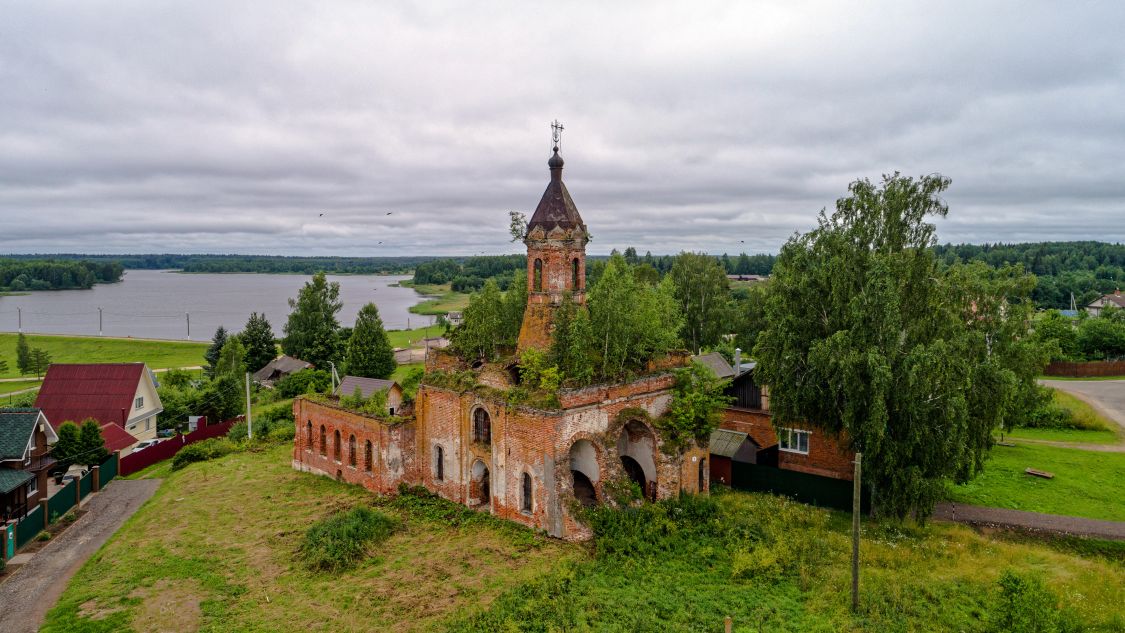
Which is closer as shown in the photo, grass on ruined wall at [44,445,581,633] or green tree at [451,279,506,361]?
grass on ruined wall at [44,445,581,633]

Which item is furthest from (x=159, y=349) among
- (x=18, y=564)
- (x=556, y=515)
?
(x=556, y=515)

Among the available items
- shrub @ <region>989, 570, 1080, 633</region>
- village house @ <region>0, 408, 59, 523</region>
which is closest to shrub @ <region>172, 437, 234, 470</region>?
village house @ <region>0, 408, 59, 523</region>

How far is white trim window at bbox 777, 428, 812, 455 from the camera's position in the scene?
2309cm

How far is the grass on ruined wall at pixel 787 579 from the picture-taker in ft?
42.5

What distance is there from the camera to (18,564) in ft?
58.9

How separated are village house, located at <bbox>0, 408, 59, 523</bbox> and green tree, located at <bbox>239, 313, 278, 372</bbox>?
28586 millimetres

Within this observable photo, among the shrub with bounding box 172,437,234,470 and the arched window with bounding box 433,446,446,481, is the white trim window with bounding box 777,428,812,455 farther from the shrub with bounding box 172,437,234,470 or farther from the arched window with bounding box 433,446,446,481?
the shrub with bounding box 172,437,234,470

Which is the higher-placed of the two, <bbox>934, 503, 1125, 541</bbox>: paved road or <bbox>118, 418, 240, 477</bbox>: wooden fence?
<bbox>934, 503, 1125, 541</bbox>: paved road

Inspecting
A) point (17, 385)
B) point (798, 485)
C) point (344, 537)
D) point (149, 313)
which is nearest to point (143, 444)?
point (344, 537)

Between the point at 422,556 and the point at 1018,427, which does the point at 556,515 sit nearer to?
the point at 422,556

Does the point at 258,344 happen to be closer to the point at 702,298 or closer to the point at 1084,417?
the point at 702,298

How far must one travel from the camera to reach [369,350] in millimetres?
44312

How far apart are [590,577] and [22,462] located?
20845mm

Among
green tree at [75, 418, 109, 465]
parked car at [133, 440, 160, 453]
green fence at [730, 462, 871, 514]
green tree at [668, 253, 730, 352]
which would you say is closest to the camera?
green fence at [730, 462, 871, 514]
